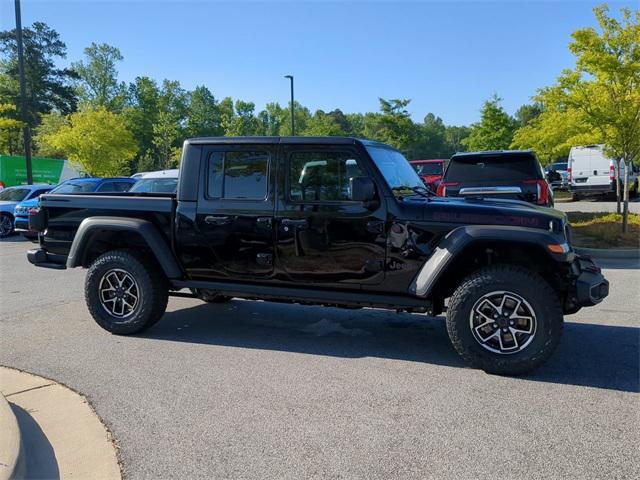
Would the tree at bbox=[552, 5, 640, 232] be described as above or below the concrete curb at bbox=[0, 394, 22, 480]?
above

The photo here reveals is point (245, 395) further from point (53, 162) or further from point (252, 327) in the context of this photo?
point (53, 162)

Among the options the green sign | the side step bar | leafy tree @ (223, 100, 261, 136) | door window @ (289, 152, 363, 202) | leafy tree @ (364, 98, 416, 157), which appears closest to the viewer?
the side step bar

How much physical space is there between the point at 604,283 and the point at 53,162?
3105 centimetres

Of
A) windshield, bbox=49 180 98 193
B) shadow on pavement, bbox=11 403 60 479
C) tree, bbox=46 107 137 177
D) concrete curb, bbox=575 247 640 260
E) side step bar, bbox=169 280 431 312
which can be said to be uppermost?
tree, bbox=46 107 137 177

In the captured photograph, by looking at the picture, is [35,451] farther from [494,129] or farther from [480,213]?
[494,129]

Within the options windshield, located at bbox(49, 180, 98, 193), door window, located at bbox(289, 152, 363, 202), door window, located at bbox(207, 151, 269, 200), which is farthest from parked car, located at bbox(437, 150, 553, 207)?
windshield, located at bbox(49, 180, 98, 193)

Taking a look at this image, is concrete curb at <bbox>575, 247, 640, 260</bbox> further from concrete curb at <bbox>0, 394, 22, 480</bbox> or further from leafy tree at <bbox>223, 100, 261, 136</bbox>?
leafy tree at <bbox>223, 100, 261, 136</bbox>

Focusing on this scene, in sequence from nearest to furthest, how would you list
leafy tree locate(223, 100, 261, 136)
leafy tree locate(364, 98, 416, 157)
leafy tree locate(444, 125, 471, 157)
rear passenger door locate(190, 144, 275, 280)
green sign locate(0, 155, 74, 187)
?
rear passenger door locate(190, 144, 275, 280)
green sign locate(0, 155, 74, 187)
leafy tree locate(364, 98, 416, 157)
leafy tree locate(223, 100, 261, 136)
leafy tree locate(444, 125, 471, 157)

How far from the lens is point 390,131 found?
38.7 m

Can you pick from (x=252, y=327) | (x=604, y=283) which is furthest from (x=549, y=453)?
(x=252, y=327)

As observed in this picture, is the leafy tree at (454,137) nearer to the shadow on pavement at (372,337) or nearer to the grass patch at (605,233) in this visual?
the grass patch at (605,233)

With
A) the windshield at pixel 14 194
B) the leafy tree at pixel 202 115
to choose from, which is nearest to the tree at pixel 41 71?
the leafy tree at pixel 202 115

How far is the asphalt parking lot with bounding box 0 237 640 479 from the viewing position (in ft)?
9.57

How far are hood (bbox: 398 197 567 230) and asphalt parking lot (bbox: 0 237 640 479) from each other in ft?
4.04
